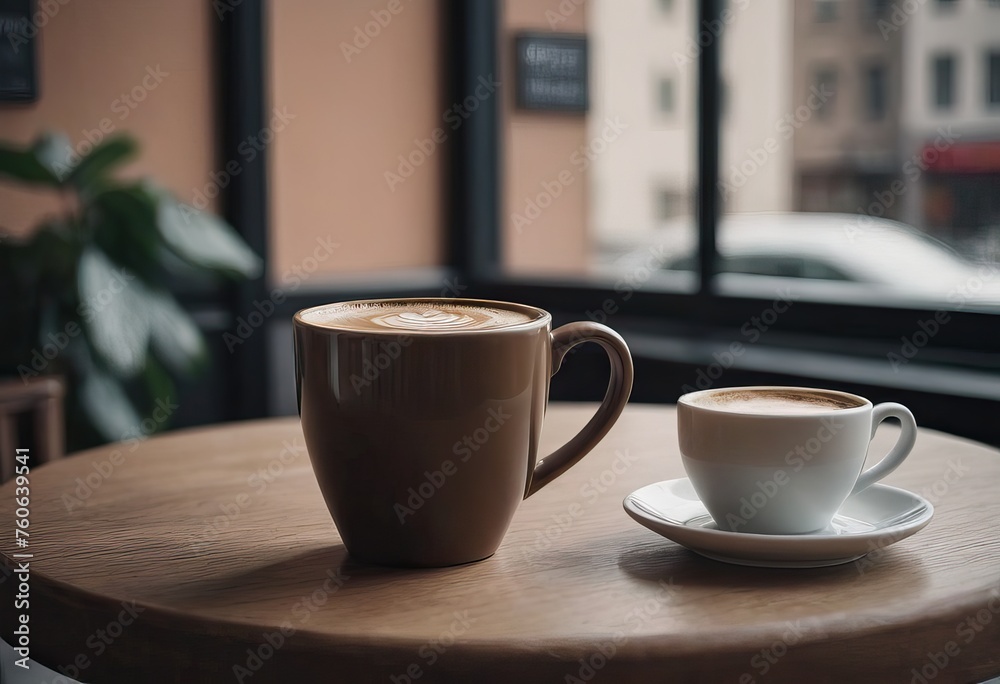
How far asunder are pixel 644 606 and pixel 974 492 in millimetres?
397

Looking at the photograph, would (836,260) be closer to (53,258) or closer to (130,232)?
(130,232)

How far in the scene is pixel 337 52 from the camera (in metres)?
3.14

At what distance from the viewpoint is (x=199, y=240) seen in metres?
2.32

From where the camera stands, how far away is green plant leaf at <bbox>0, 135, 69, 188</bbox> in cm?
219

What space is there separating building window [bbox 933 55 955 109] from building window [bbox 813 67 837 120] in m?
0.28

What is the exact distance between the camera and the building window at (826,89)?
2513 millimetres

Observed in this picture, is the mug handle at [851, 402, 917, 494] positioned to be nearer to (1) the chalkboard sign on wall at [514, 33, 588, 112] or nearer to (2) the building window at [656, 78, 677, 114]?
(2) the building window at [656, 78, 677, 114]

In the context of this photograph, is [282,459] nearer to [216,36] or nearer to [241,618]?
[241,618]

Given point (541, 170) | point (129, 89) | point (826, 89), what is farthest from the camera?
point (541, 170)

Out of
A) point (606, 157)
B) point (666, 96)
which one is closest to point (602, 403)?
point (666, 96)

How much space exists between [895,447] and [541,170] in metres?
2.83

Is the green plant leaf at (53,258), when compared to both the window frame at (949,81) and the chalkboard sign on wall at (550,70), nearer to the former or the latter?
the chalkboard sign on wall at (550,70)

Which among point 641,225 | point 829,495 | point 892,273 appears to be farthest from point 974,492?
point 641,225

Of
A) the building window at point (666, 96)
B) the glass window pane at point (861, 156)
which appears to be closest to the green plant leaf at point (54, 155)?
the glass window pane at point (861, 156)
